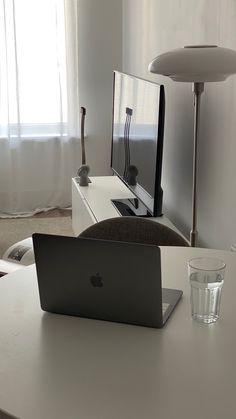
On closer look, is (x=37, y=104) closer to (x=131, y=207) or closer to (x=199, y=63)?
(x=131, y=207)

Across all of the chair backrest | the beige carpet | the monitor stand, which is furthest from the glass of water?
the beige carpet

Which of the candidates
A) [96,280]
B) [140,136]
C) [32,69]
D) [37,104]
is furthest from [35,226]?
[96,280]

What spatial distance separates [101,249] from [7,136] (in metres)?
3.66

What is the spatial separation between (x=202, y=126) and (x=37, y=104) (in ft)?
7.37

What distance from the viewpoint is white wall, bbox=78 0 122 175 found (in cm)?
466

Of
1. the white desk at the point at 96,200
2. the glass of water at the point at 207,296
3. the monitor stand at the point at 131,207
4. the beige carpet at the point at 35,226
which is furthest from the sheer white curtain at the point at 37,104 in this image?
the glass of water at the point at 207,296

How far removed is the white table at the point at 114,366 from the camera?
103 centimetres

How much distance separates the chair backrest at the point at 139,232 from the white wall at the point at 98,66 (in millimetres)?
3036

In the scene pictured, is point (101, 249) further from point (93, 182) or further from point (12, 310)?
point (93, 182)

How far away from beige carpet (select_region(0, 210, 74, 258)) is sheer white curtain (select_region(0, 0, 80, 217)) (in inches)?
6.6

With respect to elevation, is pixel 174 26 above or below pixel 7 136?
above

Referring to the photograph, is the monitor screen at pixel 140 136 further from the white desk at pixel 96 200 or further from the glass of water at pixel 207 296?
the glass of water at pixel 207 296

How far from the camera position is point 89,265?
1.27m

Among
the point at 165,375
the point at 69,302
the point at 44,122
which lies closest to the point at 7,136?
the point at 44,122
